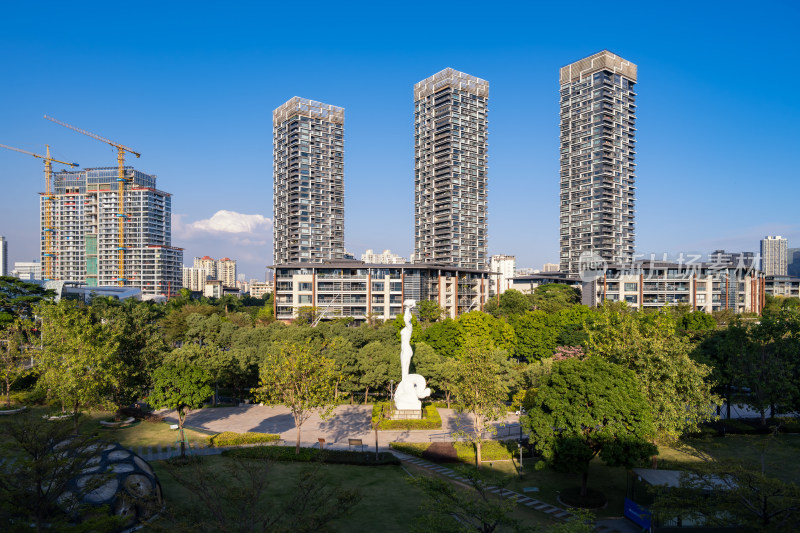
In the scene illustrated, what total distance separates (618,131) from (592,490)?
14546cm

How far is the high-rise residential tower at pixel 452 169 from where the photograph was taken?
476 feet

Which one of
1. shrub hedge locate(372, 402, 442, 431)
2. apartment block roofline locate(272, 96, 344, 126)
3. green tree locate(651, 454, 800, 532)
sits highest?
apartment block roofline locate(272, 96, 344, 126)

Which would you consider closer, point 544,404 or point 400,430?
point 544,404

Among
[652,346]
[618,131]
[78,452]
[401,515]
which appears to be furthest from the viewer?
[618,131]

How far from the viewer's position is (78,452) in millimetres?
18641

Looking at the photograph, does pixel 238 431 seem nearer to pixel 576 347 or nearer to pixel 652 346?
pixel 652 346

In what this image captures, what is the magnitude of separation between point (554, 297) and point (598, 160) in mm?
57228

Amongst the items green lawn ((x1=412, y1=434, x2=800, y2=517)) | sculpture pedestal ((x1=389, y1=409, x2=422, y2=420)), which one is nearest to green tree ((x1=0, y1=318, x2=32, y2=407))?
sculpture pedestal ((x1=389, y1=409, x2=422, y2=420))

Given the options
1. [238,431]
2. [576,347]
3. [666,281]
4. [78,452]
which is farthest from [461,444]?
[666,281]

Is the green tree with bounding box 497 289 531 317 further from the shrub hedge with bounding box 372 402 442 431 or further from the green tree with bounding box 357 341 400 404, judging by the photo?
the shrub hedge with bounding box 372 402 442 431

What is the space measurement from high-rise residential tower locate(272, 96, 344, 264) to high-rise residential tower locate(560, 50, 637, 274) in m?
75.1

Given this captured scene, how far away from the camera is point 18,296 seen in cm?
7388

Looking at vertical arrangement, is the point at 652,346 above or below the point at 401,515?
above

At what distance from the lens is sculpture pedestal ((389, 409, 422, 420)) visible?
146ft
